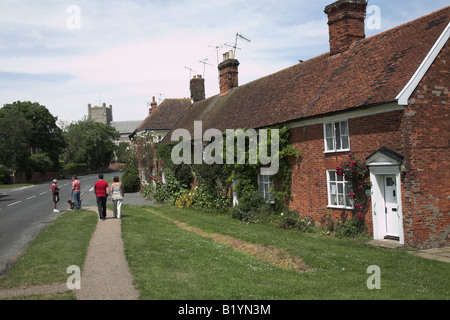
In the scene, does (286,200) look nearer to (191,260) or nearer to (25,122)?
(191,260)

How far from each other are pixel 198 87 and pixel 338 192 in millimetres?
21374

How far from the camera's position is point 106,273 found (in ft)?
27.1

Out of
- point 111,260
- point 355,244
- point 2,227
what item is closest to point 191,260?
point 111,260

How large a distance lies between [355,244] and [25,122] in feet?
198

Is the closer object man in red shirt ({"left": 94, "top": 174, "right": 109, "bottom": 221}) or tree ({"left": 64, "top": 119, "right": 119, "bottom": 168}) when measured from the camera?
man in red shirt ({"left": 94, "top": 174, "right": 109, "bottom": 221})

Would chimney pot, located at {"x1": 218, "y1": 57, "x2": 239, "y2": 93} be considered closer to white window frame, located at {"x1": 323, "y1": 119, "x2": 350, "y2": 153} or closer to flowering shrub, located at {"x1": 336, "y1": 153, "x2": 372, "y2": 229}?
white window frame, located at {"x1": 323, "y1": 119, "x2": 350, "y2": 153}

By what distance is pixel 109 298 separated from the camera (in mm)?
6578

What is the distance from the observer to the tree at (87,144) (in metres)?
89.3

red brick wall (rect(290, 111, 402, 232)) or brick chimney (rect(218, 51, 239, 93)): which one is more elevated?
brick chimney (rect(218, 51, 239, 93))

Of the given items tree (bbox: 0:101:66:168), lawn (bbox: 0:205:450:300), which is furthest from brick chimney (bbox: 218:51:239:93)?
tree (bbox: 0:101:66:168)

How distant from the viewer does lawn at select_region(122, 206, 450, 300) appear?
24.0 ft

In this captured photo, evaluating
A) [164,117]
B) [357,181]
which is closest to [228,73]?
[357,181]

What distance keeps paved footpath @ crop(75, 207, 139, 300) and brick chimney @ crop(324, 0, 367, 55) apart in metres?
12.4

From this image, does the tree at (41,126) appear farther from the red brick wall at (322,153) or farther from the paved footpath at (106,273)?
the paved footpath at (106,273)
